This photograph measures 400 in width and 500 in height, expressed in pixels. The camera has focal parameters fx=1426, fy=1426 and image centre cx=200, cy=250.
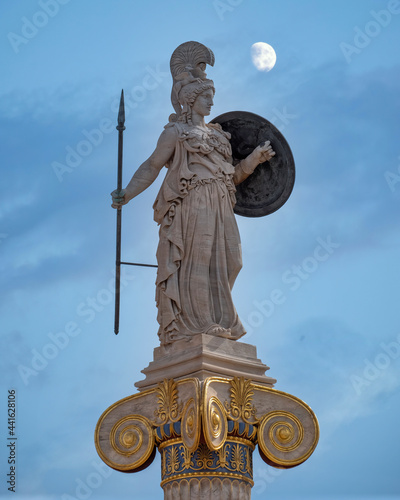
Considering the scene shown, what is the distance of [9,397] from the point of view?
2591 centimetres

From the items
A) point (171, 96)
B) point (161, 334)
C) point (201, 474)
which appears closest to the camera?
point (201, 474)

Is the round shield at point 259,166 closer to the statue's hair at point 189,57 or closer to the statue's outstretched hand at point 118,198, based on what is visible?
the statue's hair at point 189,57

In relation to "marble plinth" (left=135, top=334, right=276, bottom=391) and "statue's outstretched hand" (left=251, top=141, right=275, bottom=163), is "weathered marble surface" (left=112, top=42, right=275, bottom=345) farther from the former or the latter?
"marble plinth" (left=135, top=334, right=276, bottom=391)

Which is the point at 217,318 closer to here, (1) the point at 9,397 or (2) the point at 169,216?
(2) the point at 169,216

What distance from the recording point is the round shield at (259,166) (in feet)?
80.2

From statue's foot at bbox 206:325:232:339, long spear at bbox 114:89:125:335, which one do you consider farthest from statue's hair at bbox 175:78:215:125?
statue's foot at bbox 206:325:232:339

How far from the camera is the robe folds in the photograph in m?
22.6

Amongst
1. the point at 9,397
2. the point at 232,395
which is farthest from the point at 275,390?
the point at 9,397

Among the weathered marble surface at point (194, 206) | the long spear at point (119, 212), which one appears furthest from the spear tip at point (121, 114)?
the weathered marble surface at point (194, 206)

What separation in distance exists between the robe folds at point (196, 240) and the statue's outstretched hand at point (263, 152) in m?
0.51

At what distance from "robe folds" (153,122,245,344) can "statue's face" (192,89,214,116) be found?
13.8 inches

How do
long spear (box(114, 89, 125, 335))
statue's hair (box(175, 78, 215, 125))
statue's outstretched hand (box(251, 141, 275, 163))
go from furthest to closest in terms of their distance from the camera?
statue's outstretched hand (box(251, 141, 275, 163)), statue's hair (box(175, 78, 215, 125)), long spear (box(114, 89, 125, 335))

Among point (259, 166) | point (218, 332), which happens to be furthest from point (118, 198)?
point (218, 332)

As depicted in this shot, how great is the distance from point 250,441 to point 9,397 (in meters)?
5.87
